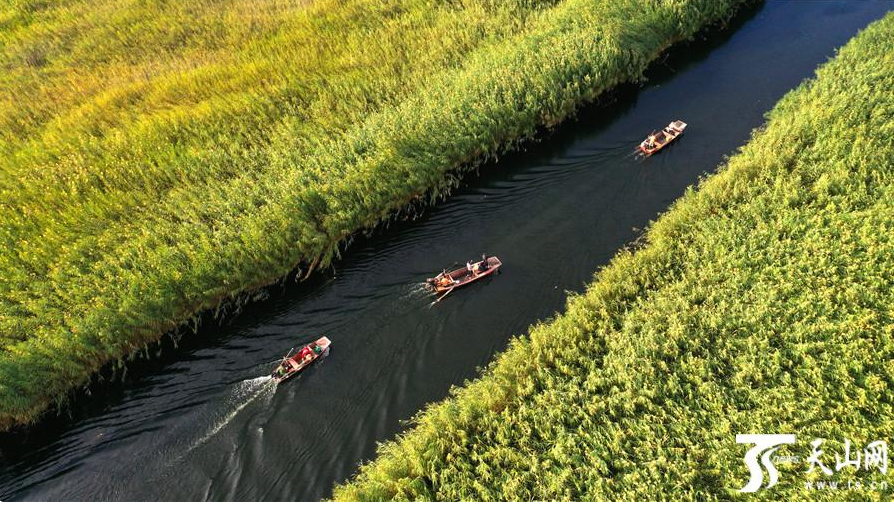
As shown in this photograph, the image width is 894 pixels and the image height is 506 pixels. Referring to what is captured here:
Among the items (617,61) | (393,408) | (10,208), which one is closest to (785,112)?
(617,61)

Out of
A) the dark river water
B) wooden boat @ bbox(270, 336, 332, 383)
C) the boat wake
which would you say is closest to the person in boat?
the dark river water

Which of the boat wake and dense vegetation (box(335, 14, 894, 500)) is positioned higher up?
the boat wake

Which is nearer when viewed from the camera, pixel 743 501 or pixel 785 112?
→ pixel 743 501

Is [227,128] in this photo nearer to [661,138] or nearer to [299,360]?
[299,360]

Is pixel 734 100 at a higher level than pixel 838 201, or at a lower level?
higher

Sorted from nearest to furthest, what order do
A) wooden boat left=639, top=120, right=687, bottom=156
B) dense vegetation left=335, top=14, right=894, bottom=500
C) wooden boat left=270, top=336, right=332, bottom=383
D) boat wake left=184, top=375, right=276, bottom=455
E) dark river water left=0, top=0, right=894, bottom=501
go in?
1. dense vegetation left=335, top=14, right=894, bottom=500
2. dark river water left=0, top=0, right=894, bottom=501
3. boat wake left=184, top=375, right=276, bottom=455
4. wooden boat left=270, top=336, right=332, bottom=383
5. wooden boat left=639, top=120, right=687, bottom=156

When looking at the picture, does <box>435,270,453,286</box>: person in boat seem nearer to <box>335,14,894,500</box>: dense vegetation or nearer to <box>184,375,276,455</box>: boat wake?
<box>335,14,894,500</box>: dense vegetation

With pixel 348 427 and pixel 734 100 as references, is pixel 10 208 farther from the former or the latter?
pixel 734 100
